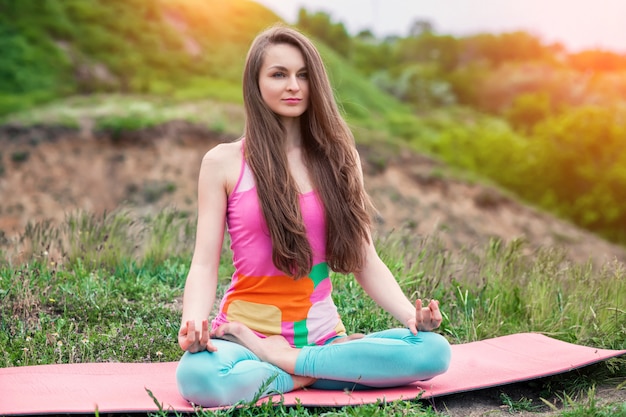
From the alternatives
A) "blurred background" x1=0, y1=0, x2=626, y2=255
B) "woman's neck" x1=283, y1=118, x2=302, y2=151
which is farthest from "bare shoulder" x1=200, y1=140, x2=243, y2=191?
"blurred background" x1=0, y1=0, x2=626, y2=255

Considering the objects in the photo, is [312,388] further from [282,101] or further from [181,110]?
[181,110]

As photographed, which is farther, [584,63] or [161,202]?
[584,63]

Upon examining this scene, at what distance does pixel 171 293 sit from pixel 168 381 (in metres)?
1.32

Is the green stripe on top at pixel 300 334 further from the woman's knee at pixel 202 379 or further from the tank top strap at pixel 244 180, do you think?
the tank top strap at pixel 244 180

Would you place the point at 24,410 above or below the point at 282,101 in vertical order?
below

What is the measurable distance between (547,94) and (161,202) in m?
14.1

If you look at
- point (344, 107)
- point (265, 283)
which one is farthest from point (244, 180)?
point (344, 107)

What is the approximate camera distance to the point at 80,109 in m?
17.0

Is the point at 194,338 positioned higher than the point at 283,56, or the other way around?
the point at 283,56

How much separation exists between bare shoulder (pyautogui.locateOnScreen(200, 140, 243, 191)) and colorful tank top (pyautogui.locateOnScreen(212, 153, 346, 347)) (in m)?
0.03

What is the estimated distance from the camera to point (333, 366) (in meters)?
2.83

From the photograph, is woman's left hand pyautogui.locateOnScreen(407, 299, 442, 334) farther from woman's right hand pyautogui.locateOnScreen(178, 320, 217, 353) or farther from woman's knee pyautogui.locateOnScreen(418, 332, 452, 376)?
woman's right hand pyautogui.locateOnScreen(178, 320, 217, 353)

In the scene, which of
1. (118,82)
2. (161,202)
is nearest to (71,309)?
(161,202)

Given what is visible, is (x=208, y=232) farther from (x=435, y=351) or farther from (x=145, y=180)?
(x=145, y=180)
